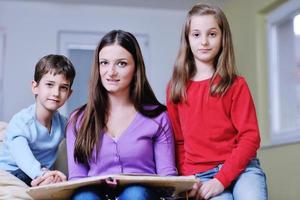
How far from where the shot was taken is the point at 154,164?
4.15 ft

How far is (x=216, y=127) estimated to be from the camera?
1239mm

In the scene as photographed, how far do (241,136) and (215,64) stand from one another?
0.25 meters

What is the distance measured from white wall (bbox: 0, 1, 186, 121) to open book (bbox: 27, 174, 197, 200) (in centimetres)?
258

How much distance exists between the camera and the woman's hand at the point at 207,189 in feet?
3.71

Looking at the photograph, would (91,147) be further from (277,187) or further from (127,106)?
(277,187)

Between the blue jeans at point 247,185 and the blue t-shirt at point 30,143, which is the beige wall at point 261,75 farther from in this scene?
Result: the blue t-shirt at point 30,143

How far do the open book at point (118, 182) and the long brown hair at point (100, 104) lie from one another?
174 millimetres

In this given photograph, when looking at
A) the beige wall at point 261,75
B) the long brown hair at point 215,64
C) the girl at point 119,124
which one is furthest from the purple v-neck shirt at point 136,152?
the beige wall at point 261,75

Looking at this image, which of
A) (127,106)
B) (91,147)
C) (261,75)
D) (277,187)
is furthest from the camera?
(261,75)

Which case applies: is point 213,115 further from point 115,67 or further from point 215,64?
point 115,67

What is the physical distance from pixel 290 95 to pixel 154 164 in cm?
189

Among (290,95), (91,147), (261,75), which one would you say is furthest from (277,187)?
(91,147)

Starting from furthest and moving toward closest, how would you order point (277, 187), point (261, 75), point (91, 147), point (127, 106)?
point (261, 75) → point (277, 187) → point (127, 106) → point (91, 147)

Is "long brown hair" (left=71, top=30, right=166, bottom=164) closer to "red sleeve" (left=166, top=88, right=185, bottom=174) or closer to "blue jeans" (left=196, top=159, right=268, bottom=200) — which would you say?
"red sleeve" (left=166, top=88, right=185, bottom=174)
